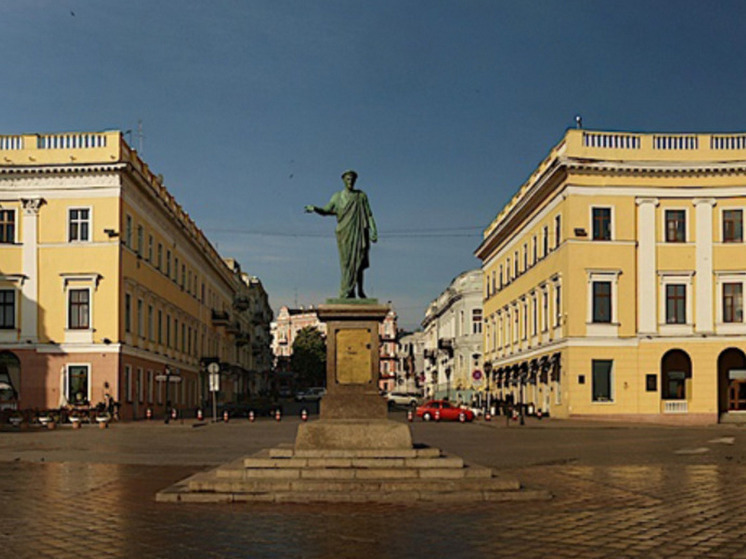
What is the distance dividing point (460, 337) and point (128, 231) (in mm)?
46283

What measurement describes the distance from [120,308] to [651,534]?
128ft

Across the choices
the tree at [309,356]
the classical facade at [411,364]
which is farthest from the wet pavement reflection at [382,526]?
the tree at [309,356]

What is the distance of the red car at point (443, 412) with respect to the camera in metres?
52.4

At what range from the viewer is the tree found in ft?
495

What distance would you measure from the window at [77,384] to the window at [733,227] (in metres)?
31.1

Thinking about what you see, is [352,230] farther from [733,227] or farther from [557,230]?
[733,227]

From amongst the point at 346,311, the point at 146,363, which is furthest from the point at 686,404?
the point at 346,311

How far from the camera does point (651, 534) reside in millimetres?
10727

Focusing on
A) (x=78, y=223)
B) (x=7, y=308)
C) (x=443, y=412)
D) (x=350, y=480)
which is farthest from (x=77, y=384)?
(x=350, y=480)

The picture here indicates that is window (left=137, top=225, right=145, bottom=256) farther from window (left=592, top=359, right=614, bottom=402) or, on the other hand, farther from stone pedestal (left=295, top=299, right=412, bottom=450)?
stone pedestal (left=295, top=299, right=412, bottom=450)

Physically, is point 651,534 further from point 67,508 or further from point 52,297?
point 52,297

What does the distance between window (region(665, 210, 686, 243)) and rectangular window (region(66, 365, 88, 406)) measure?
2853cm

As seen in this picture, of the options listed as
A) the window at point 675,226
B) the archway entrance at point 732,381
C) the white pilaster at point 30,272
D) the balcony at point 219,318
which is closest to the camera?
the white pilaster at point 30,272

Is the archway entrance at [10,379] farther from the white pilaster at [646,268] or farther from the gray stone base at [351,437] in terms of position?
the gray stone base at [351,437]
